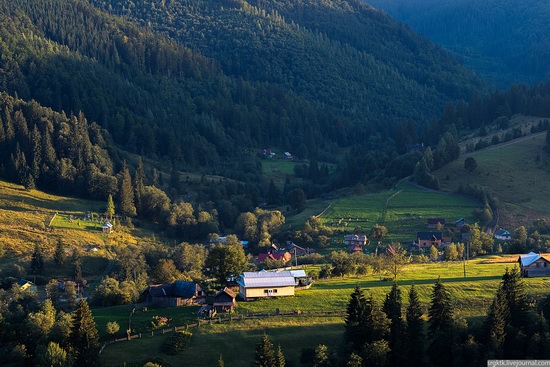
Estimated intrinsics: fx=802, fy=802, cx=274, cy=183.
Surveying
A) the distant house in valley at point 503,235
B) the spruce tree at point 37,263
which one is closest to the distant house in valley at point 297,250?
the distant house in valley at point 503,235

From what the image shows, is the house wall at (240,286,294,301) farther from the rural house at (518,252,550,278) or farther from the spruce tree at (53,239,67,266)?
the spruce tree at (53,239,67,266)

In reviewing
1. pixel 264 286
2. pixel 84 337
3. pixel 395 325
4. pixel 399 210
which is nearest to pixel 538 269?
pixel 395 325

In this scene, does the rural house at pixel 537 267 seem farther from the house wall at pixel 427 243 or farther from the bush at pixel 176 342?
the bush at pixel 176 342

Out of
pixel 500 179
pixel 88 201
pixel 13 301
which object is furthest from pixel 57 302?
pixel 500 179

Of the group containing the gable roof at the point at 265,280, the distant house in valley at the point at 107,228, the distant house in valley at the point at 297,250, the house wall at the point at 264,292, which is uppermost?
the distant house in valley at the point at 107,228

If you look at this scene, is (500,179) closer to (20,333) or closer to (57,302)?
(57,302)

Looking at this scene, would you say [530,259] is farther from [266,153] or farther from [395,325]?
[266,153]
